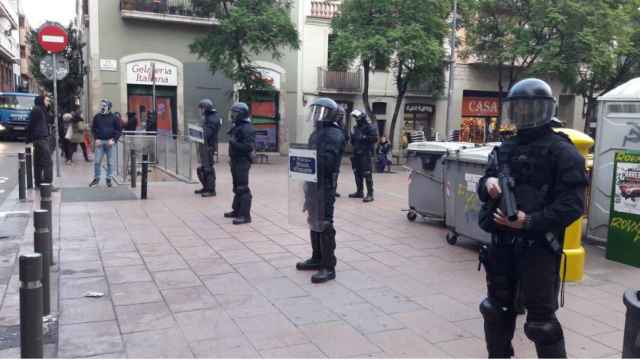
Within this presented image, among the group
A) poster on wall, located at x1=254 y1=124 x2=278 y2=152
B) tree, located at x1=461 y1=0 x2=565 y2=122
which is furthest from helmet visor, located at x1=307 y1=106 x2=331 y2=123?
poster on wall, located at x1=254 y1=124 x2=278 y2=152

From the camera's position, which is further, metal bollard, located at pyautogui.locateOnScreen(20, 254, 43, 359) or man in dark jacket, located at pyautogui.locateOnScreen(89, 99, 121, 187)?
man in dark jacket, located at pyautogui.locateOnScreen(89, 99, 121, 187)

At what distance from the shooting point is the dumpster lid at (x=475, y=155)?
7.00 meters

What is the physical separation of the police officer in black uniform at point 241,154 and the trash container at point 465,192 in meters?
2.90

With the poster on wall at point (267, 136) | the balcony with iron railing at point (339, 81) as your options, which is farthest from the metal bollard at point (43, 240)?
the balcony with iron railing at point (339, 81)

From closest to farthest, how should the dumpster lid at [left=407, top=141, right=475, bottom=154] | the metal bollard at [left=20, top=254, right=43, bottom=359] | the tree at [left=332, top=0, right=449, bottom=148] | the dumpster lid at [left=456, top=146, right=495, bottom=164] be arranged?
the metal bollard at [left=20, top=254, right=43, bottom=359] → the dumpster lid at [left=456, top=146, right=495, bottom=164] → the dumpster lid at [left=407, top=141, right=475, bottom=154] → the tree at [left=332, top=0, right=449, bottom=148]

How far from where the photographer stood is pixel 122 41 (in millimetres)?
22359

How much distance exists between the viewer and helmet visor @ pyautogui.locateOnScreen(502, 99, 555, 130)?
3.36 m

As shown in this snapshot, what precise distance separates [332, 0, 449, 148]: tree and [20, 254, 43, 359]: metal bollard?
16698mm

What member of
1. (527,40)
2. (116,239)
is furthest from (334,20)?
(116,239)

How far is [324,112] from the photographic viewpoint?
577cm

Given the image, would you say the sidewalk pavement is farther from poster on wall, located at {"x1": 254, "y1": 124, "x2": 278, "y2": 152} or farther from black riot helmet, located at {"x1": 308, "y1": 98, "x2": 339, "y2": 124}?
poster on wall, located at {"x1": 254, "y1": 124, "x2": 278, "y2": 152}

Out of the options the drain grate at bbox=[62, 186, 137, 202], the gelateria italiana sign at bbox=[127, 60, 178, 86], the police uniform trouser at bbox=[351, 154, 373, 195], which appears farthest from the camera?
the gelateria italiana sign at bbox=[127, 60, 178, 86]

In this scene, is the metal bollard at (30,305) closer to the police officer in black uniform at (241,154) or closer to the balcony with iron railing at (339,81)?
the police officer in black uniform at (241,154)

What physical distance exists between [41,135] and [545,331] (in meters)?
10.2
